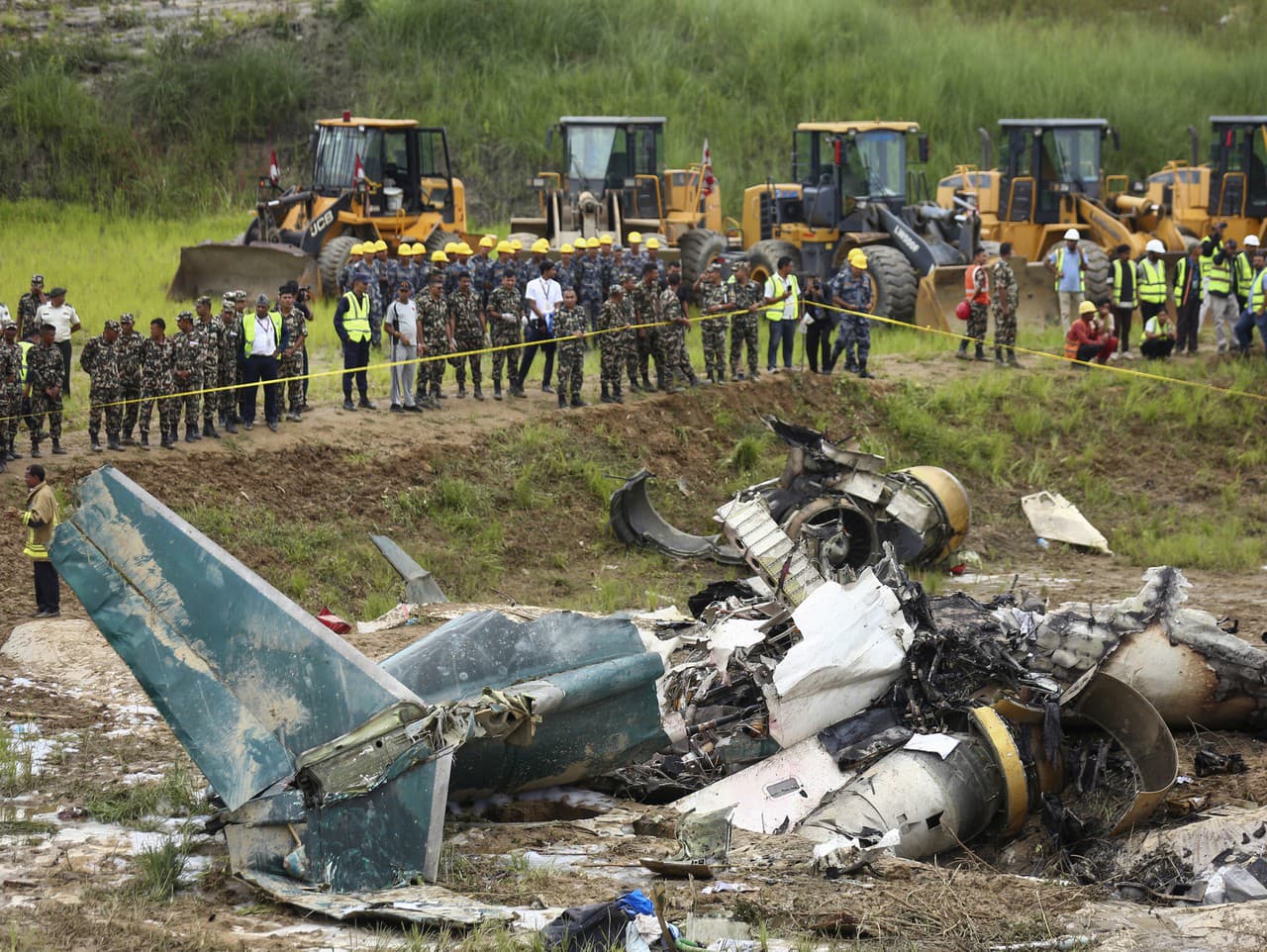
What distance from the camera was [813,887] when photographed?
23.1 ft

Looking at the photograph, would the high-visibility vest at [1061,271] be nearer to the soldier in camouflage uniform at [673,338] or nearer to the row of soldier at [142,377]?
the soldier in camouflage uniform at [673,338]

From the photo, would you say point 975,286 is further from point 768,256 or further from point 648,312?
point 648,312

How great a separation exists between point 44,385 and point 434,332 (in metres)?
4.35

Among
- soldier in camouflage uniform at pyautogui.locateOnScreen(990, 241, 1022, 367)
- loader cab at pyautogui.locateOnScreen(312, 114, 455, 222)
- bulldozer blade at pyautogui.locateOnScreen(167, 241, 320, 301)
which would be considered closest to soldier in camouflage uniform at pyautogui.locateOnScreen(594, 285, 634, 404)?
soldier in camouflage uniform at pyautogui.locateOnScreen(990, 241, 1022, 367)

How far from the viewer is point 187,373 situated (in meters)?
14.4

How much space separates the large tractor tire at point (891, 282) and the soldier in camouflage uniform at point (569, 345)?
18.7 feet

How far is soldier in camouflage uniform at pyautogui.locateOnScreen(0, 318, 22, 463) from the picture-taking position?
13.4 metres

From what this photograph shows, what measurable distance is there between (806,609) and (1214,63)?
35091 mm

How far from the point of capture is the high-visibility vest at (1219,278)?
2044cm

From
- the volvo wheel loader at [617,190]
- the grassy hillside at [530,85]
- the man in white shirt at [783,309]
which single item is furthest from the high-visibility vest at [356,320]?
the grassy hillside at [530,85]

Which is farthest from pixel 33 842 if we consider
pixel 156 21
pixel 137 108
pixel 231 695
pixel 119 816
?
pixel 156 21

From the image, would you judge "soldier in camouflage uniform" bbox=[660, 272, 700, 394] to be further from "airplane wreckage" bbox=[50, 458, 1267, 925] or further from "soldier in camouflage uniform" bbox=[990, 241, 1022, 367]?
"airplane wreckage" bbox=[50, 458, 1267, 925]

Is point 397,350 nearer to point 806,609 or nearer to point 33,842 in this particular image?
point 806,609

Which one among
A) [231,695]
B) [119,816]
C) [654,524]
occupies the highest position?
[231,695]
